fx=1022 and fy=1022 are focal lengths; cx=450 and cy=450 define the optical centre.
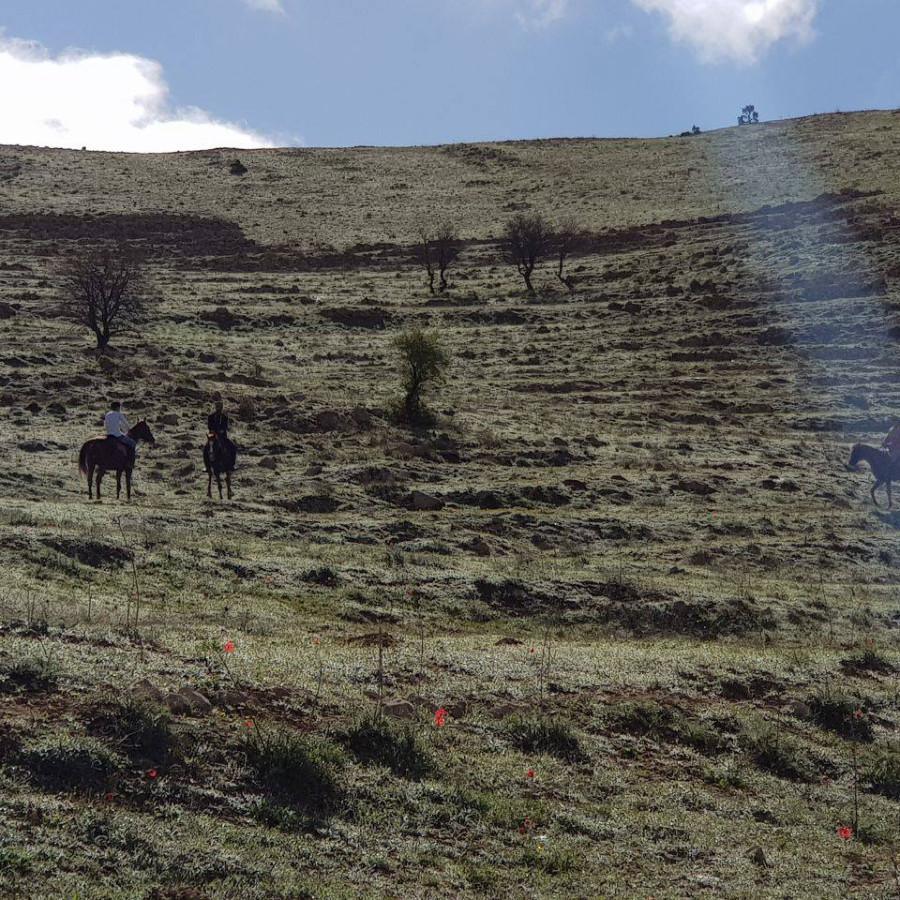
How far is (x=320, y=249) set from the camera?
7519cm

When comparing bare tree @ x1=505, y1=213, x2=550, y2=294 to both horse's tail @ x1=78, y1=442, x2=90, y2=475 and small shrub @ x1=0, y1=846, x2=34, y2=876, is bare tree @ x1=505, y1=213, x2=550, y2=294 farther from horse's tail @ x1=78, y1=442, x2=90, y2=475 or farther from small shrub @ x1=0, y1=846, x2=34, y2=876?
small shrub @ x1=0, y1=846, x2=34, y2=876

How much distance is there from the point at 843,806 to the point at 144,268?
66779mm

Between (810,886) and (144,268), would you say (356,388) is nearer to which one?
(144,268)

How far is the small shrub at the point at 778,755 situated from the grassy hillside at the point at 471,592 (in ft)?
0.21

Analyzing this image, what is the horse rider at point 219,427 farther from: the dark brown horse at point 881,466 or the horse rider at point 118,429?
the dark brown horse at point 881,466

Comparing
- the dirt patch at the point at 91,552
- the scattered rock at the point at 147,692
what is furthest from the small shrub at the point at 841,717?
the dirt patch at the point at 91,552

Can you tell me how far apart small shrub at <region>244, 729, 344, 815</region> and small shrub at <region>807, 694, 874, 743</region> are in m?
6.31

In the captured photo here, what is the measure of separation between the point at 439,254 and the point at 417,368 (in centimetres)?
3155

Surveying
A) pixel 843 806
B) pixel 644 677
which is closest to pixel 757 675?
pixel 644 677

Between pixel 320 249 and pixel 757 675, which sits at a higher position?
pixel 320 249

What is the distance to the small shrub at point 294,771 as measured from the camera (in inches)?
305

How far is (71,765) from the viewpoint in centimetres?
730

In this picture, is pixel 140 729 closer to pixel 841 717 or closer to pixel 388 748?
pixel 388 748

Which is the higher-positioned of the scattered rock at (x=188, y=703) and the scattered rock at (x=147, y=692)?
the scattered rock at (x=147, y=692)
